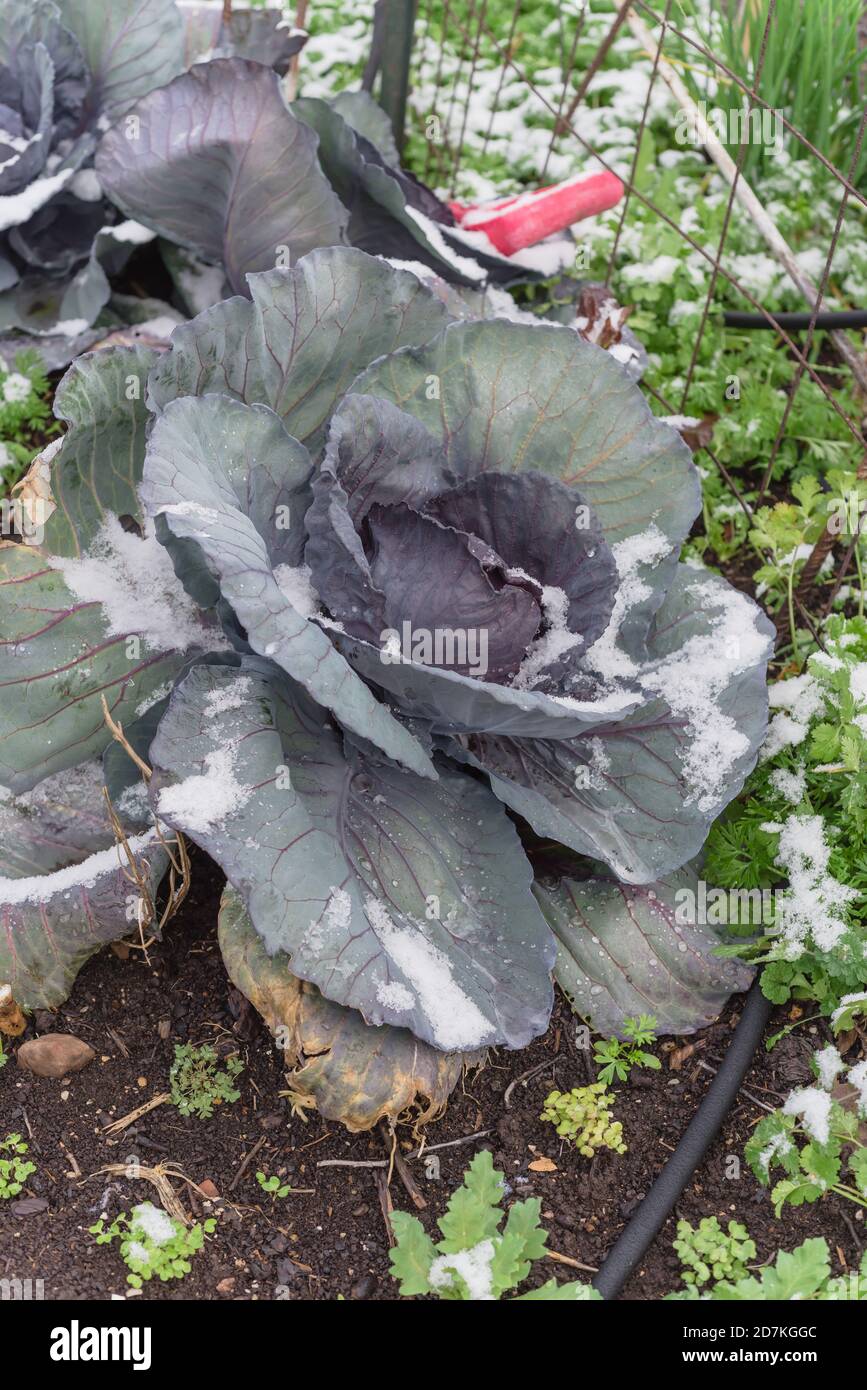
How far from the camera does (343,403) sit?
2113 mm

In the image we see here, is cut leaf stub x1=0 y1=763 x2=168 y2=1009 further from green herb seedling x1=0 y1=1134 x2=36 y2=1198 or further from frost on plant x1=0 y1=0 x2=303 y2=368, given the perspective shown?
frost on plant x1=0 y1=0 x2=303 y2=368

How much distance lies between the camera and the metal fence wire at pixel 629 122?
3465 millimetres

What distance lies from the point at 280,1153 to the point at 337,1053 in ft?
0.98

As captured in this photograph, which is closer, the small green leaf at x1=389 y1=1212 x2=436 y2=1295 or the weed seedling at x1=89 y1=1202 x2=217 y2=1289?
the small green leaf at x1=389 y1=1212 x2=436 y2=1295

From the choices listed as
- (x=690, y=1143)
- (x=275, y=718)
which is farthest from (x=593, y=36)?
(x=690, y=1143)

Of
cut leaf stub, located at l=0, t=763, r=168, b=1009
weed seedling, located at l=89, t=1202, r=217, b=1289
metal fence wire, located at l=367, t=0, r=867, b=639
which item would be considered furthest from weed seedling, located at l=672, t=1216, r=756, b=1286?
metal fence wire, located at l=367, t=0, r=867, b=639

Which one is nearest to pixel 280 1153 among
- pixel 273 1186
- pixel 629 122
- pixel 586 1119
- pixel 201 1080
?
pixel 273 1186

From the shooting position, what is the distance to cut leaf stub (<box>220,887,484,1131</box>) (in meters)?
2.07

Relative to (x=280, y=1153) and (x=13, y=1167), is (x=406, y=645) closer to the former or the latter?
(x=280, y=1153)

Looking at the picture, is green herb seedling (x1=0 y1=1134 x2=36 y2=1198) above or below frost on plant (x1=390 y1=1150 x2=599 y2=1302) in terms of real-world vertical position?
below

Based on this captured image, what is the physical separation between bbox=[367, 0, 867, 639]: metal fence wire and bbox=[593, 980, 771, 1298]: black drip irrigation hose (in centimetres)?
111

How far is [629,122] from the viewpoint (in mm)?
4680

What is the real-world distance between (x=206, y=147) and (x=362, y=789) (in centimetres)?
146

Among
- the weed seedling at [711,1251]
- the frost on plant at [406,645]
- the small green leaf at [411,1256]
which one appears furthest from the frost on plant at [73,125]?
the weed seedling at [711,1251]
